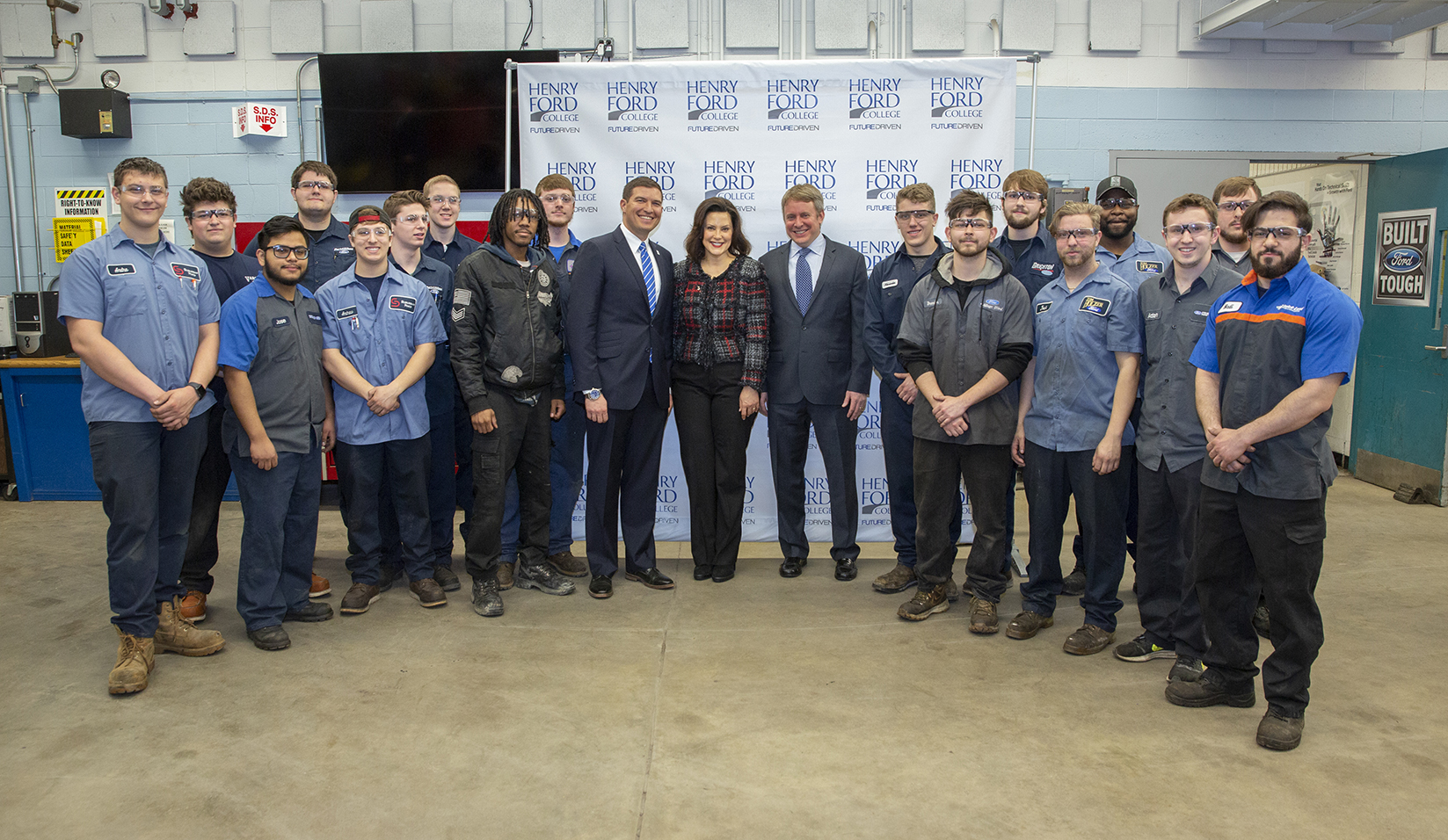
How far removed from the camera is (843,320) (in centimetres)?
400

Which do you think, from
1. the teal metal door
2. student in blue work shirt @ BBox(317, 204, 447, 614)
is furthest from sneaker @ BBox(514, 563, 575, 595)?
the teal metal door

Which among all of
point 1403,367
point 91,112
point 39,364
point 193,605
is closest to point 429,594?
point 193,605

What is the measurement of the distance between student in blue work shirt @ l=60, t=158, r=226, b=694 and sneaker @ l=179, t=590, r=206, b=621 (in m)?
0.55

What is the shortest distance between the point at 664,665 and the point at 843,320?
5.31ft

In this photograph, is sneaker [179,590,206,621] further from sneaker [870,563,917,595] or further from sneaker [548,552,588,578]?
sneaker [870,563,917,595]

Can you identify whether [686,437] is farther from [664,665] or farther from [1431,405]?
[1431,405]

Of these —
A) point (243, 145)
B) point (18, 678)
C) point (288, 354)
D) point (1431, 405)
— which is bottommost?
point (18, 678)

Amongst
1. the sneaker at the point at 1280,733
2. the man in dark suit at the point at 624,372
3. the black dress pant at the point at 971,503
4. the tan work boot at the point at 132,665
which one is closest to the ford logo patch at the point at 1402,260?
the black dress pant at the point at 971,503

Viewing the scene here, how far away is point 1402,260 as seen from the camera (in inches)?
230

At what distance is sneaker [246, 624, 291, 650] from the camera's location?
3336 millimetres

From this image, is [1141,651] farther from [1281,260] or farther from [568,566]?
[568,566]

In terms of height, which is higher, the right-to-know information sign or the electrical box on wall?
the electrical box on wall

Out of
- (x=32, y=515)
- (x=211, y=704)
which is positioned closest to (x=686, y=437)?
(x=211, y=704)

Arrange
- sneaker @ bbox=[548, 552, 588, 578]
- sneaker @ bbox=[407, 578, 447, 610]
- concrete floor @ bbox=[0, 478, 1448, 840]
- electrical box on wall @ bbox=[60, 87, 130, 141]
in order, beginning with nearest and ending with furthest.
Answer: concrete floor @ bbox=[0, 478, 1448, 840]
sneaker @ bbox=[407, 578, 447, 610]
sneaker @ bbox=[548, 552, 588, 578]
electrical box on wall @ bbox=[60, 87, 130, 141]
